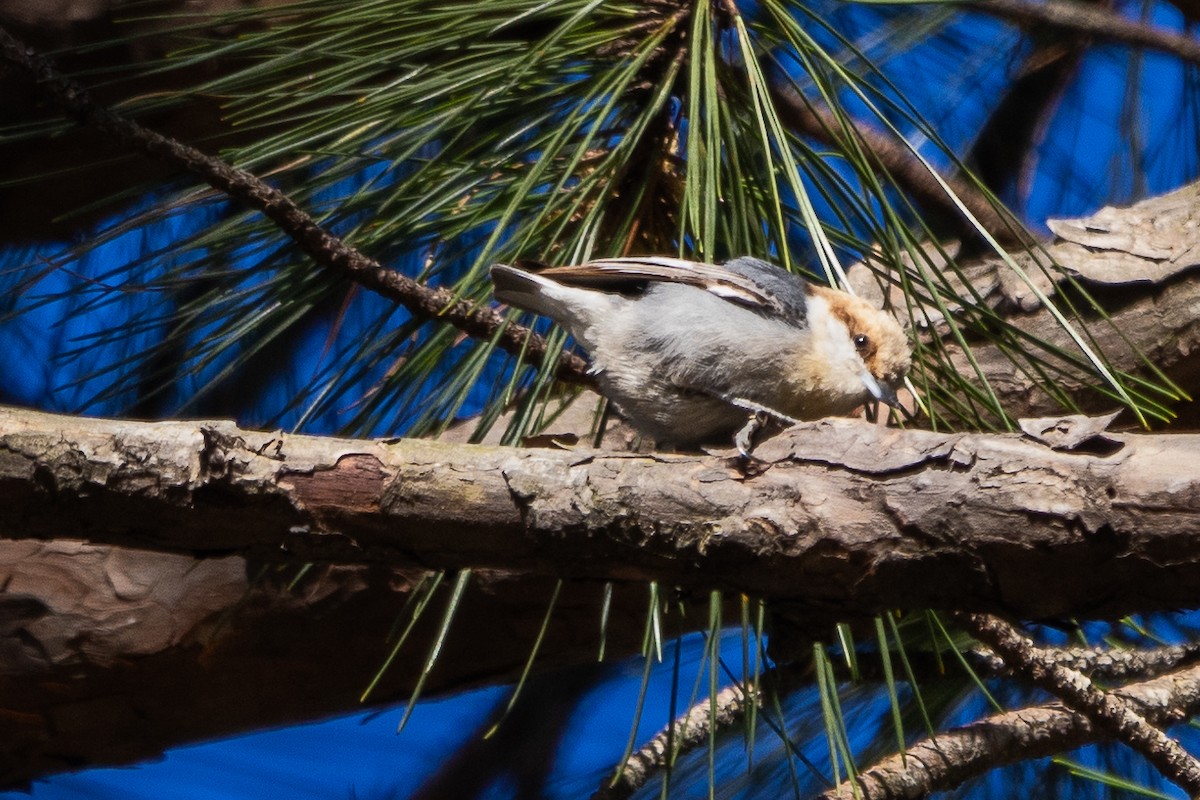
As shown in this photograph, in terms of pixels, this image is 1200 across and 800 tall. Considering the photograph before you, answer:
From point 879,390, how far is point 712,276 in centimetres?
24

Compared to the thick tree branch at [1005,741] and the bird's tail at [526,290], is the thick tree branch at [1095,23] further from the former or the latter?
the thick tree branch at [1005,741]

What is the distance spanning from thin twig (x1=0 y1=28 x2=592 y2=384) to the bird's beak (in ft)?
1.36

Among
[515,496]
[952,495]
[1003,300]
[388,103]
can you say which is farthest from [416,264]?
[952,495]

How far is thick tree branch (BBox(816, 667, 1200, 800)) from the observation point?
1283 mm

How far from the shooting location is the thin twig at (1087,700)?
3.71ft

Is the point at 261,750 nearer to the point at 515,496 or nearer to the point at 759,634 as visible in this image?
the point at 759,634

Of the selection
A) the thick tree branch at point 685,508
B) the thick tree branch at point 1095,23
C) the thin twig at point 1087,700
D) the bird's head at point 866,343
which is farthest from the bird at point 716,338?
the thick tree branch at point 1095,23

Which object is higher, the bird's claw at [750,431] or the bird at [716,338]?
the bird at [716,338]

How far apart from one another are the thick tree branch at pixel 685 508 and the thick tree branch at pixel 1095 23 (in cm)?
128

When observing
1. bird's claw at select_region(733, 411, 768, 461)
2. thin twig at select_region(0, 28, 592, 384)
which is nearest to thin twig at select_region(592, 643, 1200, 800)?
bird's claw at select_region(733, 411, 768, 461)

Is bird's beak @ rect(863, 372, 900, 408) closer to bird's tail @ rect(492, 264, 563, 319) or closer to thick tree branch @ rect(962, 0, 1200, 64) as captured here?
bird's tail @ rect(492, 264, 563, 319)

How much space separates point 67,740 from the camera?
1.77 metres

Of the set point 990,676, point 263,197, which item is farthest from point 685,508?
point 990,676

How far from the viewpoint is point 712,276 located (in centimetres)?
133
